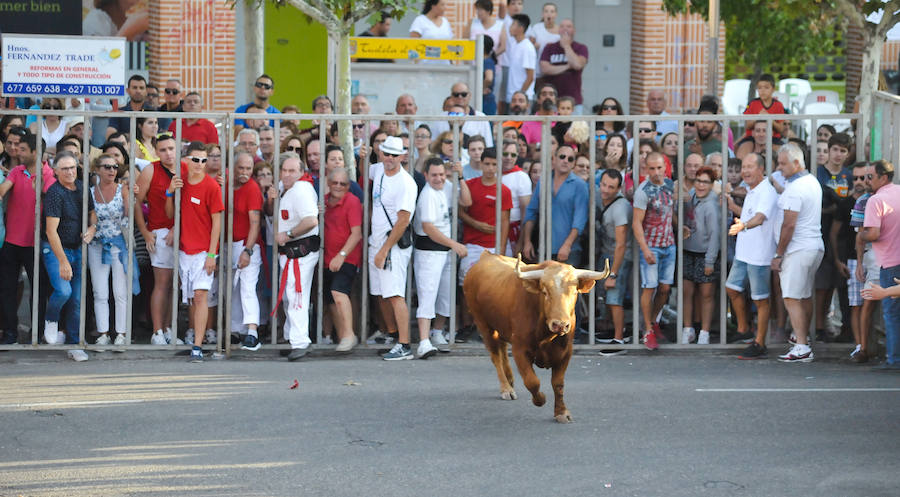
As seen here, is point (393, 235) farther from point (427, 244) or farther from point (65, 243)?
point (65, 243)

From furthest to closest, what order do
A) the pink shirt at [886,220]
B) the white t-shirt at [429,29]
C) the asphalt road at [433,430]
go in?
the white t-shirt at [429,29] → the pink shirt at [886,220] → the asphalt road at [433,430]

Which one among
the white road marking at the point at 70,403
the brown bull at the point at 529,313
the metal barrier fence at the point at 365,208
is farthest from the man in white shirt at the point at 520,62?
the white road marking at the point at 70,403

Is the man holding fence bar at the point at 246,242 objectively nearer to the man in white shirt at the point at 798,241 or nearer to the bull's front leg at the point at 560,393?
the bull's front leg at the point at 560,393

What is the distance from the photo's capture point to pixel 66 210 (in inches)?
546

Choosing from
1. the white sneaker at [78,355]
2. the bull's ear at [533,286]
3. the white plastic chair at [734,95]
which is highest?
the white plastic chair at [734,95]

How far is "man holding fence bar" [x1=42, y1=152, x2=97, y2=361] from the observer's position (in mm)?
13781

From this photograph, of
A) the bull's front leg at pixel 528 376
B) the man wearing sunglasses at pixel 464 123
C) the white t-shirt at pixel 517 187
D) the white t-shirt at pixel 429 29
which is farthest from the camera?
the white t-shirt at pixel 429 29

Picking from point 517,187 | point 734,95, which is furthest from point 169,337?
point 734,95

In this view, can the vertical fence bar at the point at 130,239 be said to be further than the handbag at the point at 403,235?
No

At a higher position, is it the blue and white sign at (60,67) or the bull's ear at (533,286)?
the blue and white sign at (60,67)

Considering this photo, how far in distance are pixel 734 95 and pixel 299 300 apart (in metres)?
16.0

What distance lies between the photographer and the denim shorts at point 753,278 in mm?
14102

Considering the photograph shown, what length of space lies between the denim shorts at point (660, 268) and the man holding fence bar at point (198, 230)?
13.3 ft

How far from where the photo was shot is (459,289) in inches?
581
